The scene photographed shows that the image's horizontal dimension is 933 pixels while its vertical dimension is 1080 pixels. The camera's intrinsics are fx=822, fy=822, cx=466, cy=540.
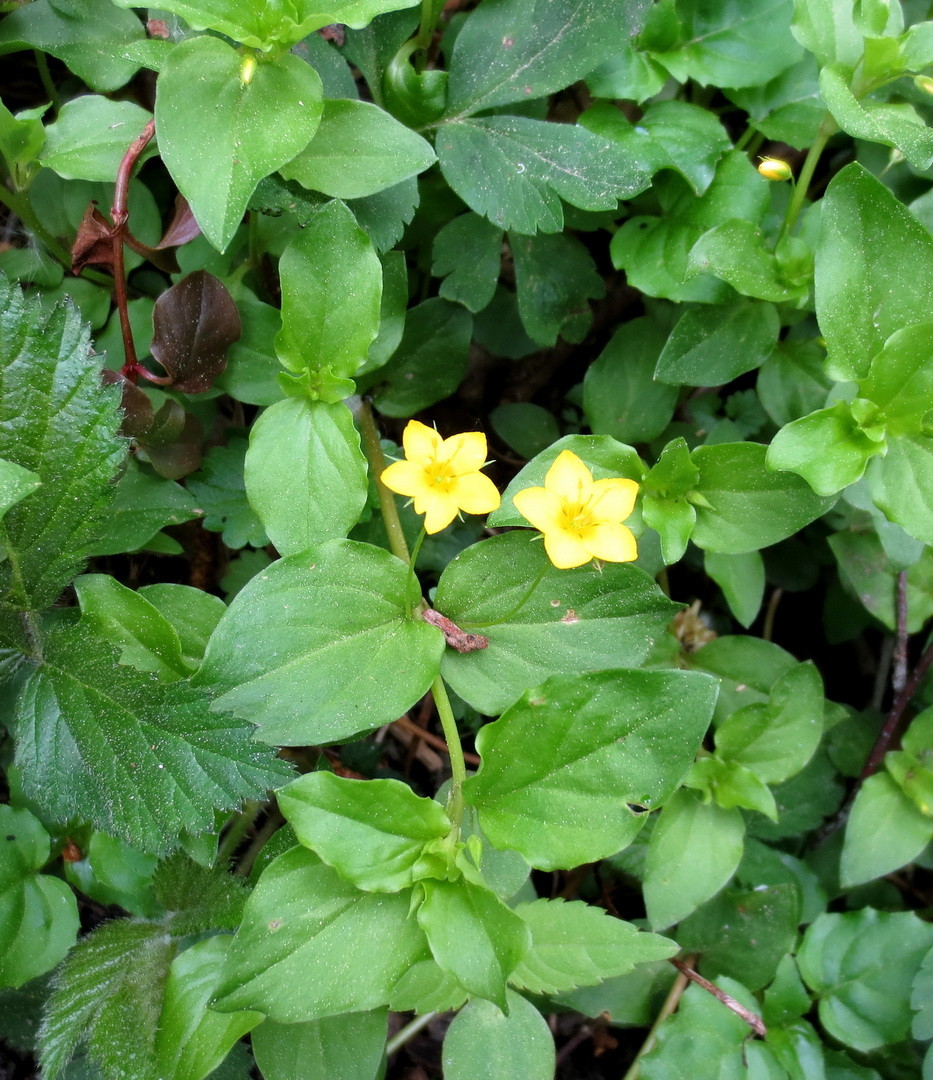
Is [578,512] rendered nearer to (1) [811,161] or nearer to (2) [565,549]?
(2) [565,549]

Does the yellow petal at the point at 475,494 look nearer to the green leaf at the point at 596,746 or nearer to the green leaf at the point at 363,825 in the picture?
the green leaf at the point at 596,746

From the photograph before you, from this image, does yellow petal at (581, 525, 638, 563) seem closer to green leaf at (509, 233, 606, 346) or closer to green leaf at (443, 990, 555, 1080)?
green leaf at (509, 233, 606, 346)

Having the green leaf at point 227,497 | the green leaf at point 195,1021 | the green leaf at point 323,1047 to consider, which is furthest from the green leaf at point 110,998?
the green leaf at point 227,497

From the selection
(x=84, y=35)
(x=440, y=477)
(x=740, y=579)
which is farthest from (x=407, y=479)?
(x=84, y=35)

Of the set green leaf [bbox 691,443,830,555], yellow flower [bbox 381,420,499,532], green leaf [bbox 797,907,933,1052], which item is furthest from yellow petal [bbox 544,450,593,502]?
green leaf [bbox 797,907,933,1052]

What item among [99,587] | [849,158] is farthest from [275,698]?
[849,158]

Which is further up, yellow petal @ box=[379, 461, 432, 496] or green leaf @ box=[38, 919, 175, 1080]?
yellow petal @ box=[379, 461, 432, 496]
